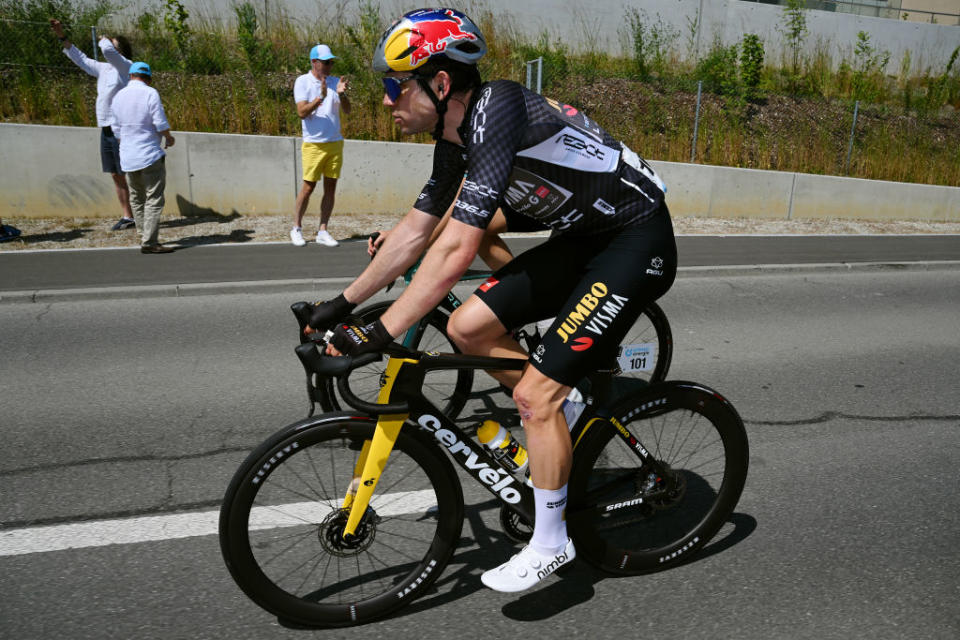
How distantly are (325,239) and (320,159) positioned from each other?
101 centimetres

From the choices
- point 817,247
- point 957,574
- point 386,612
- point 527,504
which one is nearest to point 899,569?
point 957,574

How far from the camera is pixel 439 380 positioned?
158 inches

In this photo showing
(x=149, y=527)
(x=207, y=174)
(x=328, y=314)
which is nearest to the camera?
(x=328, y=314)

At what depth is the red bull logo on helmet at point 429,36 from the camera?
8.88 feet

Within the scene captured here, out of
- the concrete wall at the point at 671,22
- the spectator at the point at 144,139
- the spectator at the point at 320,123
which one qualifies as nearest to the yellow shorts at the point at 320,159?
the spectator at the point at 320,123

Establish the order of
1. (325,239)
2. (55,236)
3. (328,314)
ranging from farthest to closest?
(55,236), (325,239), (328,314)

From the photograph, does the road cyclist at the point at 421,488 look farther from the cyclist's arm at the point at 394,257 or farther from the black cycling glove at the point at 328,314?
the cyclist's arm at the point at 394,257

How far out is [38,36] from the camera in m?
12.5

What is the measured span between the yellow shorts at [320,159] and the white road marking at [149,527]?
6.57 metres

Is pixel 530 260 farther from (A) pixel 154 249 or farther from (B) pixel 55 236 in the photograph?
(B) pixel 55 236

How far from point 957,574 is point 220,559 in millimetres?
3135

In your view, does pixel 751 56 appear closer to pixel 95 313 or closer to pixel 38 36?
pixel 38 36

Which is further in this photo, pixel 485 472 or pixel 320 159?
pixel 320 159

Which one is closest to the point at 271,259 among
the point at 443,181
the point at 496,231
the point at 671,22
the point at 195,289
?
the point at 195,289
